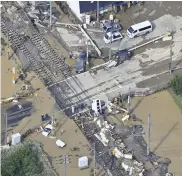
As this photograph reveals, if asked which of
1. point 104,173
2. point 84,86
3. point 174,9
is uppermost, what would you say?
point 174,9

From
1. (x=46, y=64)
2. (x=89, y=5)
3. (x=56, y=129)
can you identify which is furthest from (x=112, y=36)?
(x=56, y=129)

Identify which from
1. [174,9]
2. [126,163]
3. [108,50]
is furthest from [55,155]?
[174,9]

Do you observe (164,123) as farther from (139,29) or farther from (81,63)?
(139,29)

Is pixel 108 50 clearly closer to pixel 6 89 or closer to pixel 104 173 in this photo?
pixel 6 89

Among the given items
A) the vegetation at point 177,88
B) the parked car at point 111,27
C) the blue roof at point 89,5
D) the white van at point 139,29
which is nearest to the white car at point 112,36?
the parked car at point 111,27

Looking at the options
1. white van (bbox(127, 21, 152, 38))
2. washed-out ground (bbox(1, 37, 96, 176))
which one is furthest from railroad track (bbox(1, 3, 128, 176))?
white van (bbox(127, 21, 152, 38))

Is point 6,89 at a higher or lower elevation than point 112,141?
higher

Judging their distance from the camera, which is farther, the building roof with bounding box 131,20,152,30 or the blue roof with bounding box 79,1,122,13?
the blue roof with bounding box 79,1,122,13

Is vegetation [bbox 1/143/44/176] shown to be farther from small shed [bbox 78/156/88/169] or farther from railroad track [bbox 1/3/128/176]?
railroad track [bbox 1/3/128/176]
